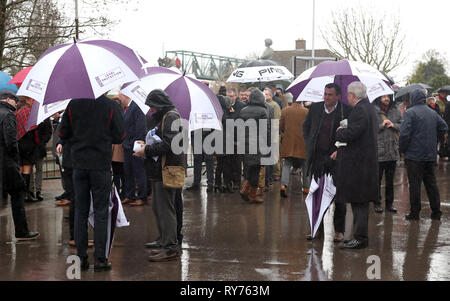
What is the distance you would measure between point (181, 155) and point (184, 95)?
30.2 inches

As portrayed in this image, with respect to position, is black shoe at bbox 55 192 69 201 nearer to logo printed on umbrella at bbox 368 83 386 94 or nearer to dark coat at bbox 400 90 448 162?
logo printed on umbrella at bbox 368 83 386 94

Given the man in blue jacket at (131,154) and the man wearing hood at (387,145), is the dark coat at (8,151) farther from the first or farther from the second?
the man wearing hood at (387,145)

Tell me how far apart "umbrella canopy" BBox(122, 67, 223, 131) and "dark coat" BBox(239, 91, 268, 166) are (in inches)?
126

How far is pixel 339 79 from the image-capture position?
26.7 feet

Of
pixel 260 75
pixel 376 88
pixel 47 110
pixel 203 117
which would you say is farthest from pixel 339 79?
pixel 260 75

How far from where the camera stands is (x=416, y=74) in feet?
181

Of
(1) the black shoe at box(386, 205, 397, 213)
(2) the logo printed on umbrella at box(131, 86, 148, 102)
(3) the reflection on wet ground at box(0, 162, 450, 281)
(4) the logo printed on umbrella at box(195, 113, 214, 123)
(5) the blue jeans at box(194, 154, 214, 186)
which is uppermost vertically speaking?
(2) the logo printed on umbrella at box(131, 86, 148, 102)

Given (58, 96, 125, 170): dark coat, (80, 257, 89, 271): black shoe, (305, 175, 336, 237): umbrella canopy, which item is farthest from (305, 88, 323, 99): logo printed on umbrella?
(80, 257, 89, 271): black shoe

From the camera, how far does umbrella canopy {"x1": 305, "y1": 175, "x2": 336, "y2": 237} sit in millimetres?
7441

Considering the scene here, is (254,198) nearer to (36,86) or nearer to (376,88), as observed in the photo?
(376,88)

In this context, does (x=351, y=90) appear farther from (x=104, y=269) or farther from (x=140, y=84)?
(x=104, y=269)

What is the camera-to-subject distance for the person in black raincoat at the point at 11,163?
7375mm

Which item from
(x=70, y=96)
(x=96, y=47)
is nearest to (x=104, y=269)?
(x=70, y=96)

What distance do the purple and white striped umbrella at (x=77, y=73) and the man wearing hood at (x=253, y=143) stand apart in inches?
175
